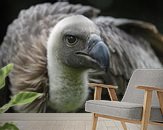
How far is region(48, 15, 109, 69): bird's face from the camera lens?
12.0 ft

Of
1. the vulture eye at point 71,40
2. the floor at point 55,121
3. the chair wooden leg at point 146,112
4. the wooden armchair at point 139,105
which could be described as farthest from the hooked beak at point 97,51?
the chair wooden leg at point 146,112

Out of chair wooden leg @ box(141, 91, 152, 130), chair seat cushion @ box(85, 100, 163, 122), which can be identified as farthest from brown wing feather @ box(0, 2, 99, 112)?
chair wooden leg @ box(141, 91, 152, 130)

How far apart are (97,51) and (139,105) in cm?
145

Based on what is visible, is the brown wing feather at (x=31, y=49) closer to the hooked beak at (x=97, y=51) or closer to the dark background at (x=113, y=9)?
the dark background at (x=113, y=9)

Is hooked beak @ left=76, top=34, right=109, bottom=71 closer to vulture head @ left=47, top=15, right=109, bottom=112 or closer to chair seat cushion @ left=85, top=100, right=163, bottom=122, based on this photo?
vulture head @ left=47, top=15, right=109, bottom=112

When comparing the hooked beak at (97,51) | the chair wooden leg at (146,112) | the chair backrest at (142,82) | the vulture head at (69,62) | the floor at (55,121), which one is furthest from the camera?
the vulture head at (69,62)

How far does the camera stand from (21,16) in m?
4.04

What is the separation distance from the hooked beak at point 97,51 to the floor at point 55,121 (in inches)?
25.3

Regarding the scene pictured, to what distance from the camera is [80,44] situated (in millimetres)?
3783

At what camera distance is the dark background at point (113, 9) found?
407 cm

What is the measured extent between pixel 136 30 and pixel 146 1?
0.42 m

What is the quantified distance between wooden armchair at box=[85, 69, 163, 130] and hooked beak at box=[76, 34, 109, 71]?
785 millimetres

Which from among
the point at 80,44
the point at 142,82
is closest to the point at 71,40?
the point at 80,44

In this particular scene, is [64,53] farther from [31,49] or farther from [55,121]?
[55,121]
